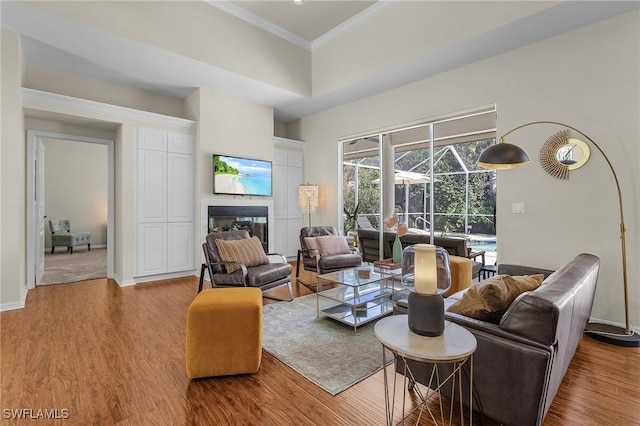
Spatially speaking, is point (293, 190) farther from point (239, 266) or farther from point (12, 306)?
point (12, 306)

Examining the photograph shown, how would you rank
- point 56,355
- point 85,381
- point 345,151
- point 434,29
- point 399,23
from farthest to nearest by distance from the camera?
point 345,151 → point 399,23 → point 434,29 → point 56,355 → point 85,381

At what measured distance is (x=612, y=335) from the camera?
2.86 metres

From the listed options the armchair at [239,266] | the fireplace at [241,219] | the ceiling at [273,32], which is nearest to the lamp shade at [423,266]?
the armchair at [239,266]

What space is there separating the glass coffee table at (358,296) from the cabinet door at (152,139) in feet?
12.0

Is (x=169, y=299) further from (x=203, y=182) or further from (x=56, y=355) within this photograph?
(x=203, y=182)

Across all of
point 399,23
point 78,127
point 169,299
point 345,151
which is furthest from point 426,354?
point 78,127

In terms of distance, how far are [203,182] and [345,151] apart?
2.84m

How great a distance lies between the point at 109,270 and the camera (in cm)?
519

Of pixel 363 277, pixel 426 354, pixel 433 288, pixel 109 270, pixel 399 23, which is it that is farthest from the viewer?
pixel 109 270

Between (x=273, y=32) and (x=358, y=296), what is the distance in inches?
172

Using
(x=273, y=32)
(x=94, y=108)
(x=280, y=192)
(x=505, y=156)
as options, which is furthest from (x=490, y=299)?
(x=94, y=108)

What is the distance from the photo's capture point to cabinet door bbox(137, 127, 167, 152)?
4.88m

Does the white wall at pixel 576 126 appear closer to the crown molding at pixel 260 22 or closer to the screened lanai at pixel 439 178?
the screened lanai at pixel 439 178

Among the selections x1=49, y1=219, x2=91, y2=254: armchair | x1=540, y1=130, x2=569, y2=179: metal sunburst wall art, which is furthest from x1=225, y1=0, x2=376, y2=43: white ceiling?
x1=49, y1=219, x2=91, y2=254: armchair
